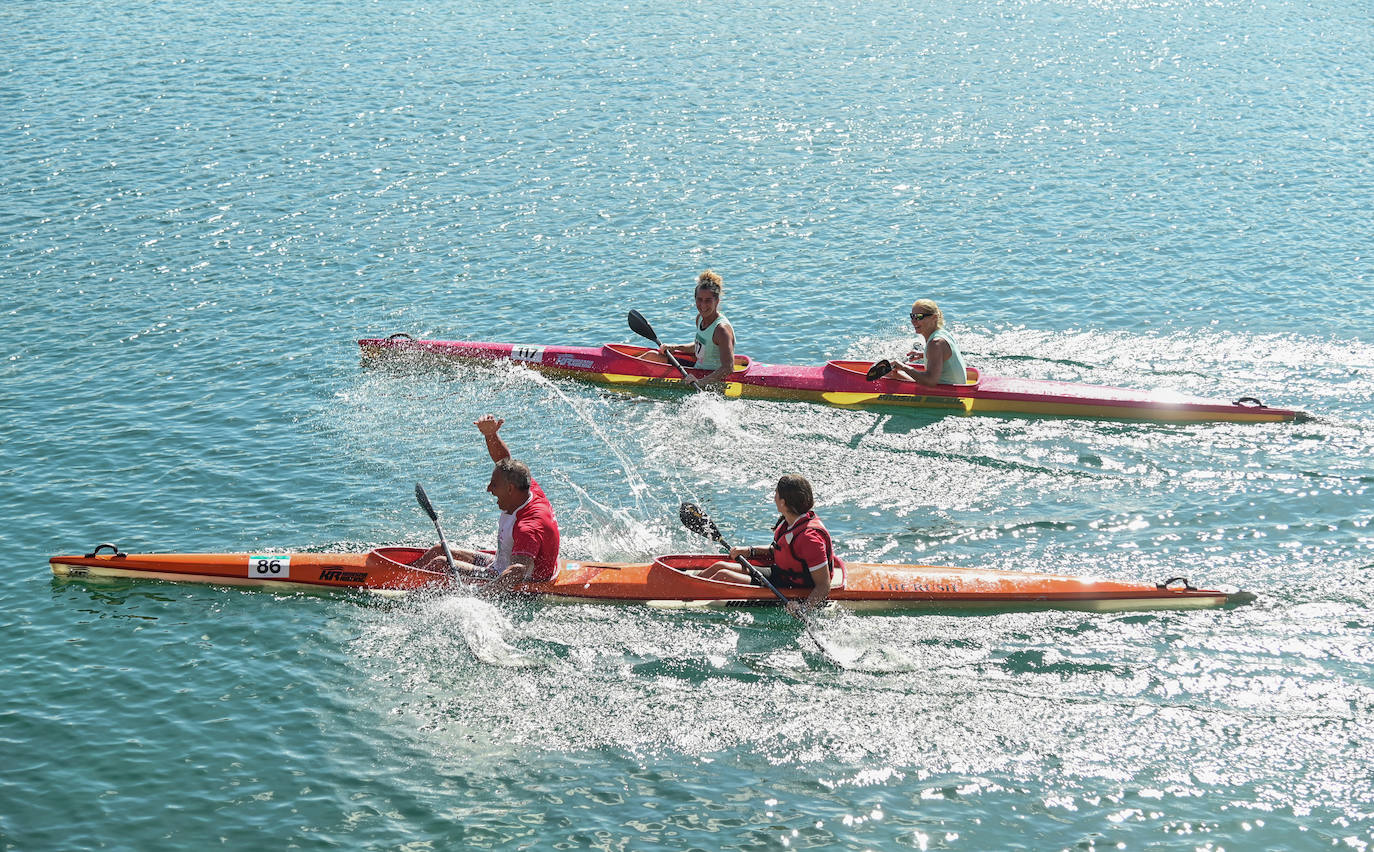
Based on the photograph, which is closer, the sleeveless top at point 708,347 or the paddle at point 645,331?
the sleeveless top at point 708,347

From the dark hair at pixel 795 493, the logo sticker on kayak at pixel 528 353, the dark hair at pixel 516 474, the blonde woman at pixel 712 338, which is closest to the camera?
the dark hair at pixel 795 493

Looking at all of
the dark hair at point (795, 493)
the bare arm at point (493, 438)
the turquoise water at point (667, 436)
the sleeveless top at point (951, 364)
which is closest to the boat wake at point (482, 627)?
the turquoise water at point (667, 436)

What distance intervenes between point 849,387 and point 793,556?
5.40m

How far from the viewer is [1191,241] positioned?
866 inches

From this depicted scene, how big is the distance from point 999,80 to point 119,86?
21138 millimetres

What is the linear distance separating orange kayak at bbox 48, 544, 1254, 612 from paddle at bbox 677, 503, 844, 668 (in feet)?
0.56

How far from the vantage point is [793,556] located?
11.6m

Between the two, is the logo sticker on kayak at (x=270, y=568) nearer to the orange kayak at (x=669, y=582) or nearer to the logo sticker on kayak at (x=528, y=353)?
the orange kayak at (x=669, y=582)

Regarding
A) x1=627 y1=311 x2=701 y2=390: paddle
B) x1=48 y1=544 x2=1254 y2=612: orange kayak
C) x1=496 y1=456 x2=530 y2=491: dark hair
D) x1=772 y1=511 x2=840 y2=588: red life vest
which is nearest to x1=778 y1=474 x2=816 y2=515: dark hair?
x1=772 y1=511 x2=840 y2=588: red life vest

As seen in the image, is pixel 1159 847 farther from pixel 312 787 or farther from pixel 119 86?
pixel 119 86

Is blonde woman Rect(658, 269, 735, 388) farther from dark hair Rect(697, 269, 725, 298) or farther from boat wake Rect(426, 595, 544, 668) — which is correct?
boat wake Rect(426, 595, 544, 668)

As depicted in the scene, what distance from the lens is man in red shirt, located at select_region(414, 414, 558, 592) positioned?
11578 millimetres

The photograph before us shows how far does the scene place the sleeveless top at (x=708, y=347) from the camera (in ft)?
55.5

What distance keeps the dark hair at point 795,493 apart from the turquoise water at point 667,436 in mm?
1183
